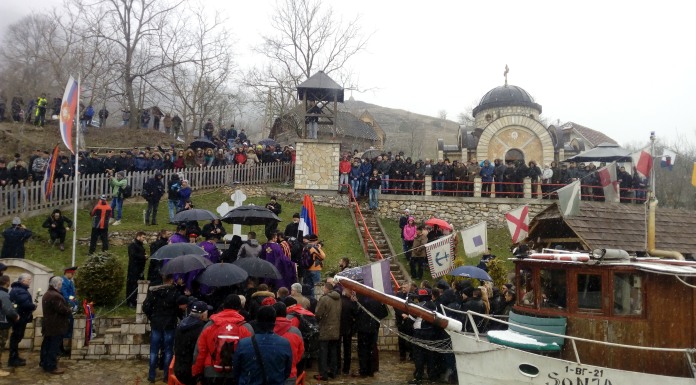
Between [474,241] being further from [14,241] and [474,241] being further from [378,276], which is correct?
[14,241]

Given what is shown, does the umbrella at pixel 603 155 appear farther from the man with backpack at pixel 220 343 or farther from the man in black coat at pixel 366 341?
the man with backpack at pixel 220 343

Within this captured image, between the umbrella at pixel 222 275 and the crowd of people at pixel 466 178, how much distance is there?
13926mm

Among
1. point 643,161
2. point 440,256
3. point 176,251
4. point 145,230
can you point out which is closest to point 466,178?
point 440,256

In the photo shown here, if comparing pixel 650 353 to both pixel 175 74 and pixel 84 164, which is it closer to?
pixel 84 164

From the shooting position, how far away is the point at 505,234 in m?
22.3

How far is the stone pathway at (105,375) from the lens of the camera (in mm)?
9242

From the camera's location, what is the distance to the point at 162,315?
9.09 m

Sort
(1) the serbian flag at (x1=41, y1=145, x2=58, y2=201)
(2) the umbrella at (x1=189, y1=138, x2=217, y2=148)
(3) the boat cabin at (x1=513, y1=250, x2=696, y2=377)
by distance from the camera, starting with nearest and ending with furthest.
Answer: (3) the boat cabin at (x1=513, y1=250, x2=696, y2=377)
(1) the serbian flag at (x1=41, y1=145, x2=58, y2=201)
(2) the umbrella at (x1=189, y1=138, x2=217, y2=148)

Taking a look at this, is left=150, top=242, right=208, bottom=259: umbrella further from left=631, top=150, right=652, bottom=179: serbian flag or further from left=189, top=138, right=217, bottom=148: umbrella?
left=189, top=138, right=217, bottom=148: umbrella

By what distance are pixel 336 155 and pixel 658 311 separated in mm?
16115

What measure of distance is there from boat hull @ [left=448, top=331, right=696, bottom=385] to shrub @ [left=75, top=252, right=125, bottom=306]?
748 cm

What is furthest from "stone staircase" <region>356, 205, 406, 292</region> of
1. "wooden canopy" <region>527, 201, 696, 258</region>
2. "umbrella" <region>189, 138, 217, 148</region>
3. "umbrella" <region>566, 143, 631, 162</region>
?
"umbrella" <region>566, 143, 631, 162</region>

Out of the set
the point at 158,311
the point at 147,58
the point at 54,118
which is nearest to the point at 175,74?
the point at 147,58

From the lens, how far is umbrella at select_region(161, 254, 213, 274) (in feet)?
30.0
